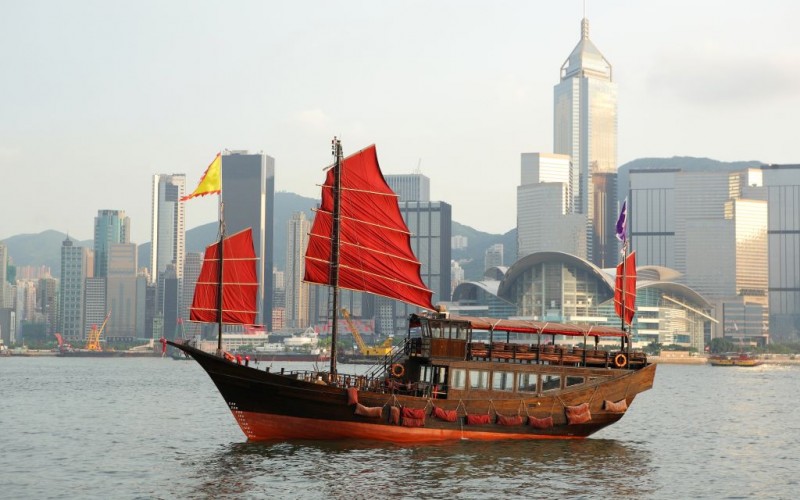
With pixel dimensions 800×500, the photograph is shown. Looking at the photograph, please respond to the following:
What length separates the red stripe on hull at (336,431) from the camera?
1770 inches

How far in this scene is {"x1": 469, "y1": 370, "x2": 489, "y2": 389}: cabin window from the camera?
4628 centimetres

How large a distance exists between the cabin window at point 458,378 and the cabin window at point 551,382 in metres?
3.65

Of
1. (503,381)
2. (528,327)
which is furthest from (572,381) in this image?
(503,381)

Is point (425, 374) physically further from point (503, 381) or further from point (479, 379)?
point (503, 381)

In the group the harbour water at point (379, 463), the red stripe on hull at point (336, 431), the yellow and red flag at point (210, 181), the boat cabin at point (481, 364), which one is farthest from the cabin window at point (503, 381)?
the yellow and red flag at point (210, 181)

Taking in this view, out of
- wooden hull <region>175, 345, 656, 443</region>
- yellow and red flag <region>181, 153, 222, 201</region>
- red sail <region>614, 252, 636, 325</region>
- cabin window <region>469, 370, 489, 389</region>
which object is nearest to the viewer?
wooden hull <region>175, 345, 656, 443</region>

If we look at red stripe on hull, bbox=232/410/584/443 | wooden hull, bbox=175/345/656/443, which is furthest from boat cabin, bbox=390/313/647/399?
red stripe on hull, bbox=232/410/584/443

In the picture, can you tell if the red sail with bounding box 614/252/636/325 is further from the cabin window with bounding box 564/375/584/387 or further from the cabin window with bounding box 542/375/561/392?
the cabin window with bounding box 542/375/561/392

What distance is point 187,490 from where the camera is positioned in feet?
118

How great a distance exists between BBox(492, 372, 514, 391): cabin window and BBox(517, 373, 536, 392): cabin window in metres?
0.37

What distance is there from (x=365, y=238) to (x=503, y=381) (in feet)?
31.5

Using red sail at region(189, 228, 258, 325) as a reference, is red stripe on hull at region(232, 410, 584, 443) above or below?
below

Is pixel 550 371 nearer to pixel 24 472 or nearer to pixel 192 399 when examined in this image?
pixel 24 472

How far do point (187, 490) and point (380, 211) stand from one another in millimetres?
18937
